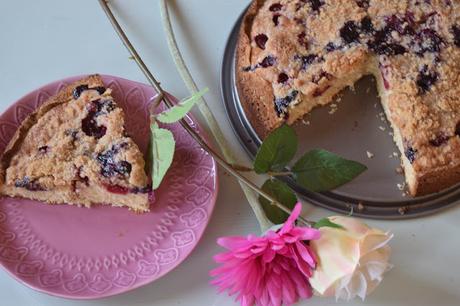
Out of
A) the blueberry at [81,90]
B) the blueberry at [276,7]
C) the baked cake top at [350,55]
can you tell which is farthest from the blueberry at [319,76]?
the blueberry at [81,90]

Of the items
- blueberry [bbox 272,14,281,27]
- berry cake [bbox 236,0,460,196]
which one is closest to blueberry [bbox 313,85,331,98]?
berry cake [bbox 236,0,460,196]

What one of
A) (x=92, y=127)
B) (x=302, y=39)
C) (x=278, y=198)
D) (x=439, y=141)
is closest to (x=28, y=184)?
(x=92, y=127)

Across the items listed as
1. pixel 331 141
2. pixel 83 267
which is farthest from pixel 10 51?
pixel 331 141

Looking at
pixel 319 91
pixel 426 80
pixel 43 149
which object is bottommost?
pixel 426 80

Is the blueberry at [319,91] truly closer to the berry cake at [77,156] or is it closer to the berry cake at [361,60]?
the berry cake at [361,60]

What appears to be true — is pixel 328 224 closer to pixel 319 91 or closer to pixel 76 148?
pixel 319 91

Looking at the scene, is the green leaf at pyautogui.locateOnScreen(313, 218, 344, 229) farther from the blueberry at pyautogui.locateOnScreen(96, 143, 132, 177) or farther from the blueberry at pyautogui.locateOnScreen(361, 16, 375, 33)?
the blueberry at pyautogui.locateOnScreen(361, 16, 375, 33)

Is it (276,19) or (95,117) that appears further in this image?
(276,19)
